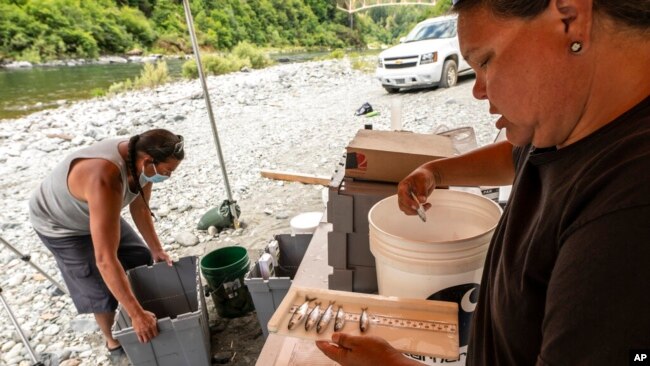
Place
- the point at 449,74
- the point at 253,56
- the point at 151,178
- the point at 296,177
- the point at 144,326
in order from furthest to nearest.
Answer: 1. the point at 253,56
2. the point at 449,74
3. the point at 296,177
4. the point at 151,178
5. the point at 144,326

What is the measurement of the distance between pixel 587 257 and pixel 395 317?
2.44 feet

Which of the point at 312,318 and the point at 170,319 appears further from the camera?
the point at 170,319

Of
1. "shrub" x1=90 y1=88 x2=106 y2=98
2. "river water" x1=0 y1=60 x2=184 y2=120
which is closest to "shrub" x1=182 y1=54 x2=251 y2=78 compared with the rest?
"river water" x1=0 y1=60 x2=184 y2=120

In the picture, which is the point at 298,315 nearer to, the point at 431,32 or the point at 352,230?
the point at 352,230

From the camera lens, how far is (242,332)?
276 centimetres

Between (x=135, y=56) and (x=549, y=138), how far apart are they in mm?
35406

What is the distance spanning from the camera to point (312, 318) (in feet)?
3.47

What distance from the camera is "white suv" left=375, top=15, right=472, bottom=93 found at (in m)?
8.15

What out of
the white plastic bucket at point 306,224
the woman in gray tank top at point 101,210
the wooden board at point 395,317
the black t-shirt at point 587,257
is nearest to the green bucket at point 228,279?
the white plastic bucket at point 306,224

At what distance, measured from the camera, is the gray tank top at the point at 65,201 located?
2.22 meters

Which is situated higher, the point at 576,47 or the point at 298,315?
the point at 576,47

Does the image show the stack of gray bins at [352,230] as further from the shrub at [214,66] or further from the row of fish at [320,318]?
the shrub at [214,66]

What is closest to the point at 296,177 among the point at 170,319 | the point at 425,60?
the point at 170,319

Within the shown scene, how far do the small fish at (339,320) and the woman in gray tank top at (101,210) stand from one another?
1407 millimetres
